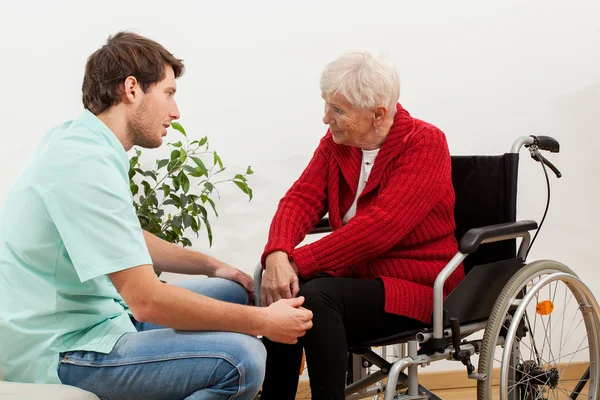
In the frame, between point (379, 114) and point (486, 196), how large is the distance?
0.43 meters

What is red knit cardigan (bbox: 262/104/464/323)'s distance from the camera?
6.35 feet

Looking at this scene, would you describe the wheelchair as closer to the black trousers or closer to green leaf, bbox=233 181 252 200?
the black trousers

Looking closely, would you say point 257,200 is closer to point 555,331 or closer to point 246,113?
point 246,113

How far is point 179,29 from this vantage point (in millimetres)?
2738

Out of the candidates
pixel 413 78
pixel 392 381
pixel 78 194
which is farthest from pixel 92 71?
pixel 413 78

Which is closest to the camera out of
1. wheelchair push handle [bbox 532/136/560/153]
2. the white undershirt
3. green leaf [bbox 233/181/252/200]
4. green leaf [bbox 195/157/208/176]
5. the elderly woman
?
the elderly woman

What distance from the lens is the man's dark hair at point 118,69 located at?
1.68 m

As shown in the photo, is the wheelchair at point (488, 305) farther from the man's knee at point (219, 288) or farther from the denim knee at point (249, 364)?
the denim knee at point (249, 364)

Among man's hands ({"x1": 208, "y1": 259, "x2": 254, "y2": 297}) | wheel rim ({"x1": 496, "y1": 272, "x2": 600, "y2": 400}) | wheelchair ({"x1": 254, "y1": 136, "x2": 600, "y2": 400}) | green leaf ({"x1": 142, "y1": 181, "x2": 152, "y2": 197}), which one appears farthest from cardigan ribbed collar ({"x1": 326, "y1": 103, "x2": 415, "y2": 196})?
green leaf ({"x1": 142, "y1": 181, "x2": 152, "y2": 197})

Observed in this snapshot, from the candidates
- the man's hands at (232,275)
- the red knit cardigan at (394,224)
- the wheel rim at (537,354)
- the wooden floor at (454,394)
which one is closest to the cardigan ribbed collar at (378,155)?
the red knit cardigan at (394,224)

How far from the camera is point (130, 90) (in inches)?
66.0

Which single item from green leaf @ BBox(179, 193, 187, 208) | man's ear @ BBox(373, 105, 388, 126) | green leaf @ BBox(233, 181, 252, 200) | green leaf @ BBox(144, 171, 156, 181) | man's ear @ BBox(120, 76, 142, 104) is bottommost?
green leaf @ BBox(179, 193, 187, 208)

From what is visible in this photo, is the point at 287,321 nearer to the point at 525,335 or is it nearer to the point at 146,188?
the point at 525,335

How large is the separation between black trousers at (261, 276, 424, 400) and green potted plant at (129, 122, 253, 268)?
0.72 meters
